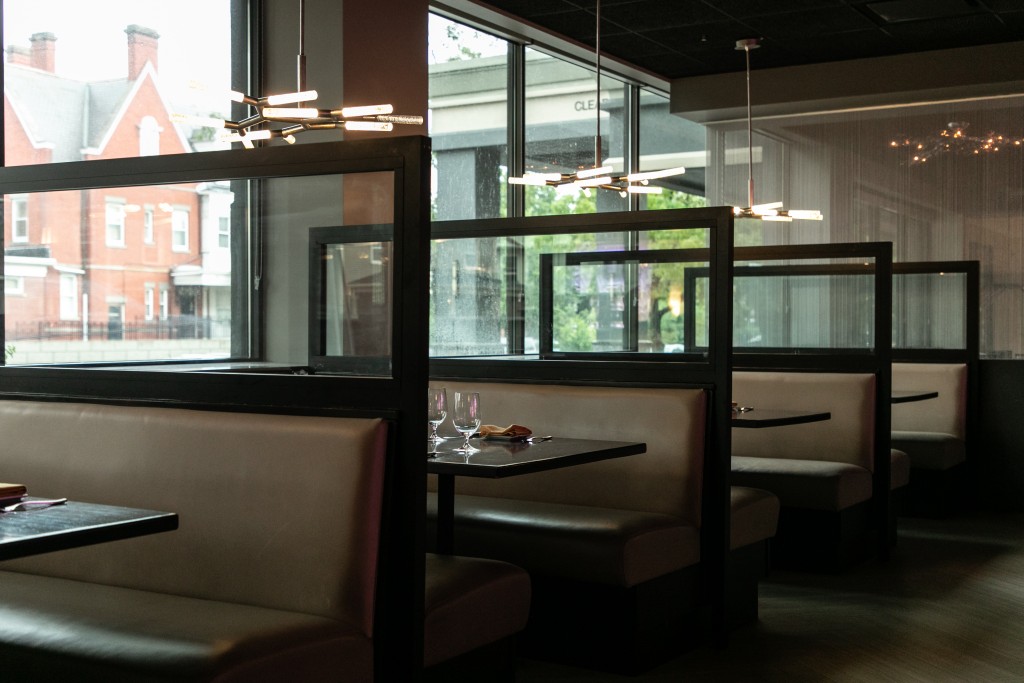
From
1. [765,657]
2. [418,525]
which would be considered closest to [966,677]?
[765,657]

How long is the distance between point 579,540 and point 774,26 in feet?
16.5

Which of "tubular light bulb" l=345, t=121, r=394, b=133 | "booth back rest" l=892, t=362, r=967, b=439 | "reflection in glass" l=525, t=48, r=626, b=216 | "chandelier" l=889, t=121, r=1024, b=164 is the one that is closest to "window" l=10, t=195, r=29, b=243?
"tubular light bulb" l=345, t=121, r=394, b=133

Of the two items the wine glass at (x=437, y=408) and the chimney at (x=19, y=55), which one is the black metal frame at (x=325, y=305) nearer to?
the wine glass at (x=437, y=408)

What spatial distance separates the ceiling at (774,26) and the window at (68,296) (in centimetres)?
417

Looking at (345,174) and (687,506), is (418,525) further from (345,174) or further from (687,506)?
(687,506)

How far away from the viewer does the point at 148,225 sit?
350 centimetres

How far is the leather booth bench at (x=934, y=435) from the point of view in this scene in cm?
A: 653

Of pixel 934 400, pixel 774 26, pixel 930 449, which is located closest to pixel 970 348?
pixel 934 400

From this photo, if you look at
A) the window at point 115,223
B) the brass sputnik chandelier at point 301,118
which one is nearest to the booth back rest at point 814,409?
the brass sputnik chandelier at point 301,118

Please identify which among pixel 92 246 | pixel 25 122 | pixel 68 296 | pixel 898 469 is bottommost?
pixel 898 469

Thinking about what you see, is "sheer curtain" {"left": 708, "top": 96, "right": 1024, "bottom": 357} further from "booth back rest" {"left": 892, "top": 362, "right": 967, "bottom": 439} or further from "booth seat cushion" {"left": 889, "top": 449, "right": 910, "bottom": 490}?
"booth seat cushion" {"left": 889, "top": 449, "right": 910, "bottom": 490}

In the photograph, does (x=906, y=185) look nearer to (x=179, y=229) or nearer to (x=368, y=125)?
(x=368, y=125)

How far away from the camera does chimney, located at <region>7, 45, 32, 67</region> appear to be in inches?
189

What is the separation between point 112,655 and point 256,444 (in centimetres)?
60
